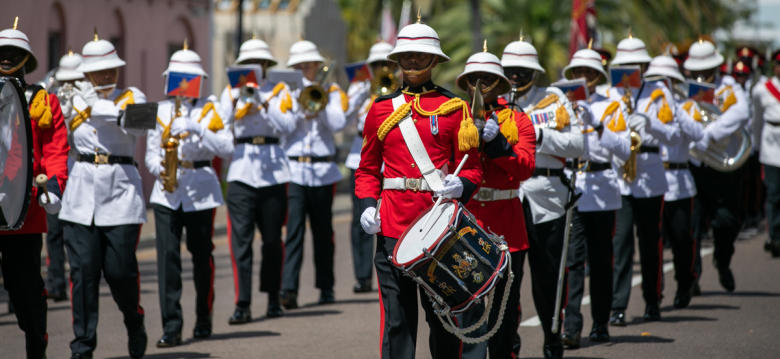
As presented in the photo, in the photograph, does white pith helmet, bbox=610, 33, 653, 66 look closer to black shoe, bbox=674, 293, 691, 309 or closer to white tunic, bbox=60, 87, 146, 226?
black shoe, bbox=674, 293, 691, 309

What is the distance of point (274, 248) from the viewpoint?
9.11 metres

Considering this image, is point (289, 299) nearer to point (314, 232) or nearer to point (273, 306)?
point (273, 306)

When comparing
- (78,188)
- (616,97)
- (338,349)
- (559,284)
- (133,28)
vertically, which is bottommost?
(338,349)

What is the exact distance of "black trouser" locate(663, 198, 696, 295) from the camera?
915 cm

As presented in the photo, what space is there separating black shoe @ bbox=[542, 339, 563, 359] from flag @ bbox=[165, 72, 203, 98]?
11.0ft

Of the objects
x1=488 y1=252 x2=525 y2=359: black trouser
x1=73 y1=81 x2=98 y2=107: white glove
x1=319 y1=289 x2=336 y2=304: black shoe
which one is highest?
x1=73 y1=81 x2=98 y2=107: white glove

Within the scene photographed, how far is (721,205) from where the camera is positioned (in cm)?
1038

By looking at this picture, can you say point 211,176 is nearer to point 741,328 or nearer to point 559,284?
point 559,284

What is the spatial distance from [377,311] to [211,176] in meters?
2.13

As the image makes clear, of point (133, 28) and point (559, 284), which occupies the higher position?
point (133, 28)

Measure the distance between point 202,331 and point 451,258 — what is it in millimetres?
3596

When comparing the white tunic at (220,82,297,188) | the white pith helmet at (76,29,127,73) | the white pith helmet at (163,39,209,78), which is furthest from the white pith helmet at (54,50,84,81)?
the white pith helmet at (76,29,127,73)

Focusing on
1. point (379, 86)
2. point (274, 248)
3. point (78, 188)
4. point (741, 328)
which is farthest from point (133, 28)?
point (741, 328)

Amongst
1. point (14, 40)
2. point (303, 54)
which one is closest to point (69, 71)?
point (303, 54)
